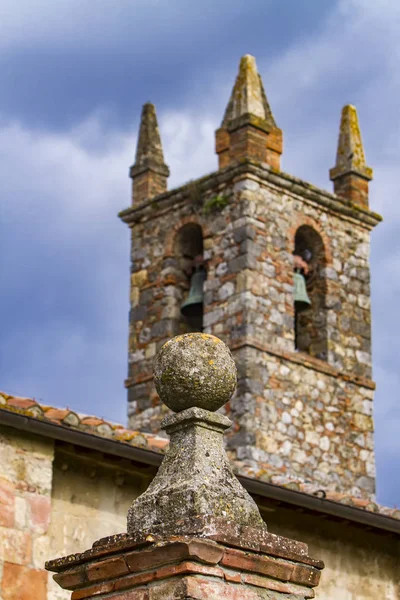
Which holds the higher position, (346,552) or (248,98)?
(248,98)

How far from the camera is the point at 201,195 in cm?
1814

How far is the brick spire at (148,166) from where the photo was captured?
1916 centimetres

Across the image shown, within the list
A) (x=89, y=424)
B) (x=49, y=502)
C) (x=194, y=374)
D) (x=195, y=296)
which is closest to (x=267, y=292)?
(x=195, y=296)

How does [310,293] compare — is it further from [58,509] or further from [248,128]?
[58,509]

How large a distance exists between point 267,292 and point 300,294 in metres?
0.64

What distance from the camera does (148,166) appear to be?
19.2 metres

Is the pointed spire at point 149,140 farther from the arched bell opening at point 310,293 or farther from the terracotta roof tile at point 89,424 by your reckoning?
the terracotta roof tile at point 89,424

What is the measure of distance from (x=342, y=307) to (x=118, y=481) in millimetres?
10141

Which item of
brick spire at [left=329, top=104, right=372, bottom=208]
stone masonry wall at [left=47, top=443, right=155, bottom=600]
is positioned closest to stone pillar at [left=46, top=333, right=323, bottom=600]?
stone masonry wall at [left=47, top=443, right=155, bottom=600]

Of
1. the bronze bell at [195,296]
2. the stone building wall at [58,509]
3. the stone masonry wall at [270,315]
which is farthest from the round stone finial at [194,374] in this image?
the bronze bell at [195,296]

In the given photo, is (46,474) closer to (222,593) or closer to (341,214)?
(222,593)

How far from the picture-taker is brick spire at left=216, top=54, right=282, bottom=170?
58.1 feet

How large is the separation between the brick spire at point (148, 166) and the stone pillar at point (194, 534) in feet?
49.9

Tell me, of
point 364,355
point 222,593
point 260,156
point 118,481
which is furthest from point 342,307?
point 222,593
